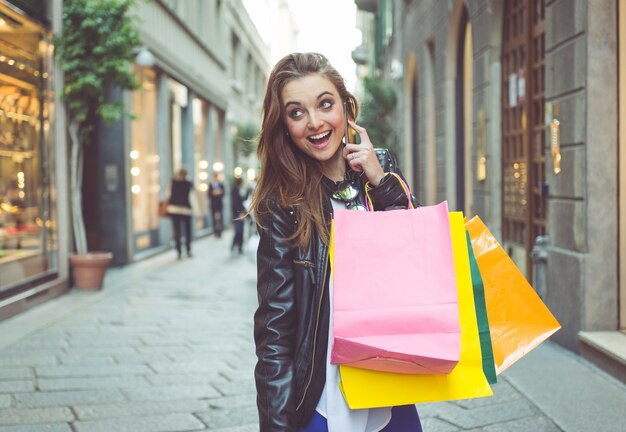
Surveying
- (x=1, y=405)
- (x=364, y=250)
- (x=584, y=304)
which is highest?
(x=364, y=250)

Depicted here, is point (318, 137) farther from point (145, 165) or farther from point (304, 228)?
point (145, 165)

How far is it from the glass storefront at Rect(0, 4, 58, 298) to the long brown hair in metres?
6.27

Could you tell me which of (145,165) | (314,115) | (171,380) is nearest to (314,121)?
(314,115)

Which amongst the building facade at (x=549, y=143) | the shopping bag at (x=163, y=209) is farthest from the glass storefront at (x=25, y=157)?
the building facade at (x=549, y=143)

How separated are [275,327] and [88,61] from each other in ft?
26.8

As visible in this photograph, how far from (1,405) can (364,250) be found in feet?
11.7

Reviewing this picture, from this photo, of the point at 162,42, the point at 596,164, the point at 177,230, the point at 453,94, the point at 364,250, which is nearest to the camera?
Answer: the point at 364,250

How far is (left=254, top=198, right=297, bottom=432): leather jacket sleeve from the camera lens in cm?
184

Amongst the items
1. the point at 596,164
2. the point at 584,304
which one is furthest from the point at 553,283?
the point at 596,164

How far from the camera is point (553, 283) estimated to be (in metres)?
5.72

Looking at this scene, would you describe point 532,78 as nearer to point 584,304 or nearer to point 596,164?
point 596,164

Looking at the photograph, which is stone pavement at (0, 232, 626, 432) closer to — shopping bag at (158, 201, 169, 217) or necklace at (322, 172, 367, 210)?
necklace at (322, 172, 367, 210)

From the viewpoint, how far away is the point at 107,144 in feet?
39.2

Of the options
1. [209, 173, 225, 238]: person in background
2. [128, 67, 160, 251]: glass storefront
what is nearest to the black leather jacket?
[128, 67, 160, 251]: glass storefront
